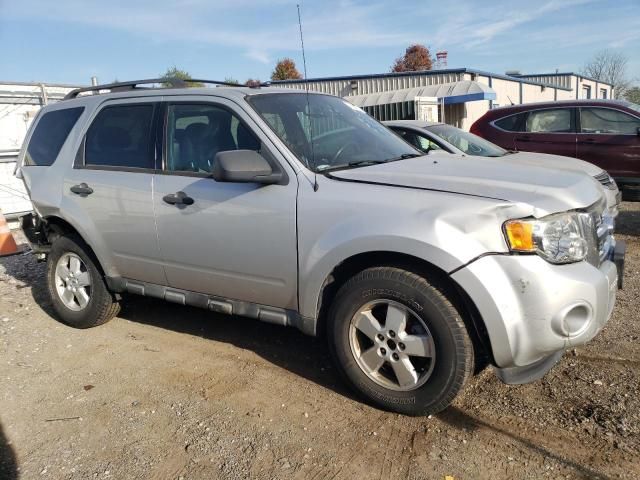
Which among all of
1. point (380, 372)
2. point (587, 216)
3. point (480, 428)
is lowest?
point (480, 428)

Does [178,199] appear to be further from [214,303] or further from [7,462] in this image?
[7,462]

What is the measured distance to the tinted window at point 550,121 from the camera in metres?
8.86

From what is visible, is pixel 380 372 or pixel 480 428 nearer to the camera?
pixel 480 428

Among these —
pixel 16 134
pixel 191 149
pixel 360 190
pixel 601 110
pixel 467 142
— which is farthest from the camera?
pixel 16 134

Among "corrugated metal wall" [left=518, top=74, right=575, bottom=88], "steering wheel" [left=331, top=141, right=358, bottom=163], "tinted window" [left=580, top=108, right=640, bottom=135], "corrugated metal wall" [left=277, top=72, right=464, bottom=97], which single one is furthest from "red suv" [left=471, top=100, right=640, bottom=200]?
"corrugated metal wall" [left=518, top=74, right=575, bottom=88]

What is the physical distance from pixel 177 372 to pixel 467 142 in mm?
5238

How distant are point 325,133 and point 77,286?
8.74ft

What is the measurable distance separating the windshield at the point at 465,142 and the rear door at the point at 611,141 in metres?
2.00

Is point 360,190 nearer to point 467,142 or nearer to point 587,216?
point 587,216

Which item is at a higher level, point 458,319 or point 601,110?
point 601,110

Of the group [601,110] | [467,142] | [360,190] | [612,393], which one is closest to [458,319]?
[360,190]

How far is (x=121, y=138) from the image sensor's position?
4336 millimetres

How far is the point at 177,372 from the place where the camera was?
395 cm

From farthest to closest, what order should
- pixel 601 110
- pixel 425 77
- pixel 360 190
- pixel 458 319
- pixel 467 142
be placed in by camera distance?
pixel 425 77 < pixel 601 110 < pixel 467 142 < pixel 360 190 < pixel 458 319
